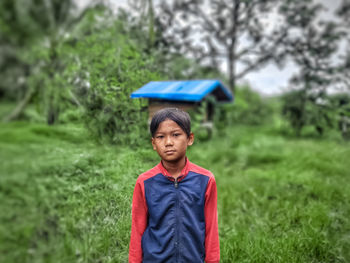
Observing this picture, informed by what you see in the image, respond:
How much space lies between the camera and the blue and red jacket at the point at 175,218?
147 centimetres

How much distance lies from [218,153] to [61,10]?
4.95 metres

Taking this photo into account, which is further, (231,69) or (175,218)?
(231,69)

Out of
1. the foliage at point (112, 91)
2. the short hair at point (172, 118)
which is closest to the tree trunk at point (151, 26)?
the foliage at point (112, 91)

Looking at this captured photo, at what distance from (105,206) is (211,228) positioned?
828 mm

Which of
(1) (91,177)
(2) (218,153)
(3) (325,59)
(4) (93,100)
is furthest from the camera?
(3) (325,59)

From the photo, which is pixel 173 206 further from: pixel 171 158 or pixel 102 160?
pixel 102 160

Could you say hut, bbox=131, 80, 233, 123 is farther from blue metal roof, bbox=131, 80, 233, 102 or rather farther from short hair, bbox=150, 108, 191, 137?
short hair, bbox=150, 108, 191, 137

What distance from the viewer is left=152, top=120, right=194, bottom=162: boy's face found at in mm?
1455

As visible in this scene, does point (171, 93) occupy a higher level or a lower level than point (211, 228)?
higher

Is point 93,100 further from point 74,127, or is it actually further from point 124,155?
point 124,155

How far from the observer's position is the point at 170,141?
144 centimetres

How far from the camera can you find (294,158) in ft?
19.3

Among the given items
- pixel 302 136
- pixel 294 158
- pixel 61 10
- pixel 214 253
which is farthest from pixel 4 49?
pixel 302 136

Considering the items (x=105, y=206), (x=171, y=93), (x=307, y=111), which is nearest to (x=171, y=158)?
(x=105, y=206)
